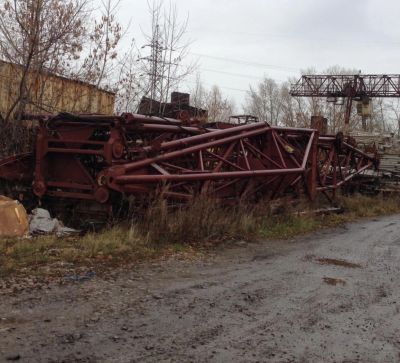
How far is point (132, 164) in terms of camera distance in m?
7.36

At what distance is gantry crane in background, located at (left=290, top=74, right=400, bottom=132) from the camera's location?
44344 mm

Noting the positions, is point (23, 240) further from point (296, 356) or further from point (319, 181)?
point (319, 181)

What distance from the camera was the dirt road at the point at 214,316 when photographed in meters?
3.75

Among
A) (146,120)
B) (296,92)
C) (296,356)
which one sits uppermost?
(296,92)

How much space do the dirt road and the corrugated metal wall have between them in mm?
6380

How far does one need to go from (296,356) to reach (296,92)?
44.0m

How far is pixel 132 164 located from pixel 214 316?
3349 millimetres

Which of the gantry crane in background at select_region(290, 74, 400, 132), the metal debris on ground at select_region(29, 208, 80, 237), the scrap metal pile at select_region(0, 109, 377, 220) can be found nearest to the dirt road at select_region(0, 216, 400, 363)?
the scrap metal pile at select_region(0, 109, 377, 220)

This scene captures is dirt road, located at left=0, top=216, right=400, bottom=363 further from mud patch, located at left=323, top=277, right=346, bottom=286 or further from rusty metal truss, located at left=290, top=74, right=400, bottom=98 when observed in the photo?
Result: rusty metal truss, located at left=290, top=74, right=400, bottom=98

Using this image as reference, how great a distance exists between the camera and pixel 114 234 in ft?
23.0

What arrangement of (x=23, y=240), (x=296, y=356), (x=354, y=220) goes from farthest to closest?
1. (x=354, y=220)
2. (x=23, y=240)
3. (x=296, y=356)

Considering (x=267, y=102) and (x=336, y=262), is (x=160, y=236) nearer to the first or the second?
(x=336, y=262)

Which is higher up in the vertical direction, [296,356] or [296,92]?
[296,92]

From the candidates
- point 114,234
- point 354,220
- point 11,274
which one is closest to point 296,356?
point 11,274
